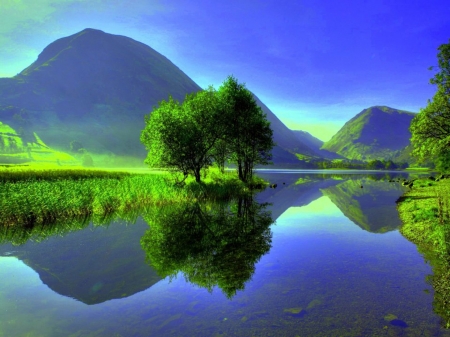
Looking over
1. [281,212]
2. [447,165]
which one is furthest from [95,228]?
[447,165]

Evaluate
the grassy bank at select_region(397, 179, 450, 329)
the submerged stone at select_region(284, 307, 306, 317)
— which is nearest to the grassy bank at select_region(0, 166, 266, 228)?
the submerged stone at select_region(284, 307, 306, 317)

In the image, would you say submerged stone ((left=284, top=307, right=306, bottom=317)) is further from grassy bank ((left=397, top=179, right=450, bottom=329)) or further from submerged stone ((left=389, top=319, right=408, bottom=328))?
grassy bank ((left=397, top=179, right=450, bottom=329))

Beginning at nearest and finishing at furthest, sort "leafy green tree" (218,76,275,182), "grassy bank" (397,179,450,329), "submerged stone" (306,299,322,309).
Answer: "submerged stone" (306,299,322,309)
"grassy bank" (397,179,450,329)
"leafy green tree" (218,76,275,182)

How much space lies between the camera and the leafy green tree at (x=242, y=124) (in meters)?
54.2

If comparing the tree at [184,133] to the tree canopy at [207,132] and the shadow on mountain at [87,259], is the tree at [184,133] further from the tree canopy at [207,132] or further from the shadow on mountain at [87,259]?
→ the shadow on mountain at [87,259]

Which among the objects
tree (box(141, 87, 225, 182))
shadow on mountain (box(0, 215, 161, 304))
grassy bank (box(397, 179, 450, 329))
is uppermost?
Answer: tree (box(141, 87, 225, 182))

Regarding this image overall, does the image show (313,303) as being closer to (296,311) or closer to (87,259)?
(296,311)

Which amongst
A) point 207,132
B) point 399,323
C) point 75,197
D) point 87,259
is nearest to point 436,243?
point 399,323

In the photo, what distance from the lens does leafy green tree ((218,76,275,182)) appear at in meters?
54.2

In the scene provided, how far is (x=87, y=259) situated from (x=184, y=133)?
2989 cm

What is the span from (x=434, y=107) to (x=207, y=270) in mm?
46605

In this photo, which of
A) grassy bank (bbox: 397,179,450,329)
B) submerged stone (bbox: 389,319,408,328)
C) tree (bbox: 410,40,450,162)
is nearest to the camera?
submerged stone (bbox: 389,319,408,328)

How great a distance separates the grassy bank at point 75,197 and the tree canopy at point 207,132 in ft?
18.8

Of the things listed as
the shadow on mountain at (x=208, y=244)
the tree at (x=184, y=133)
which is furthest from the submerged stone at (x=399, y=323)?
the tree at (x=184, y=133)
